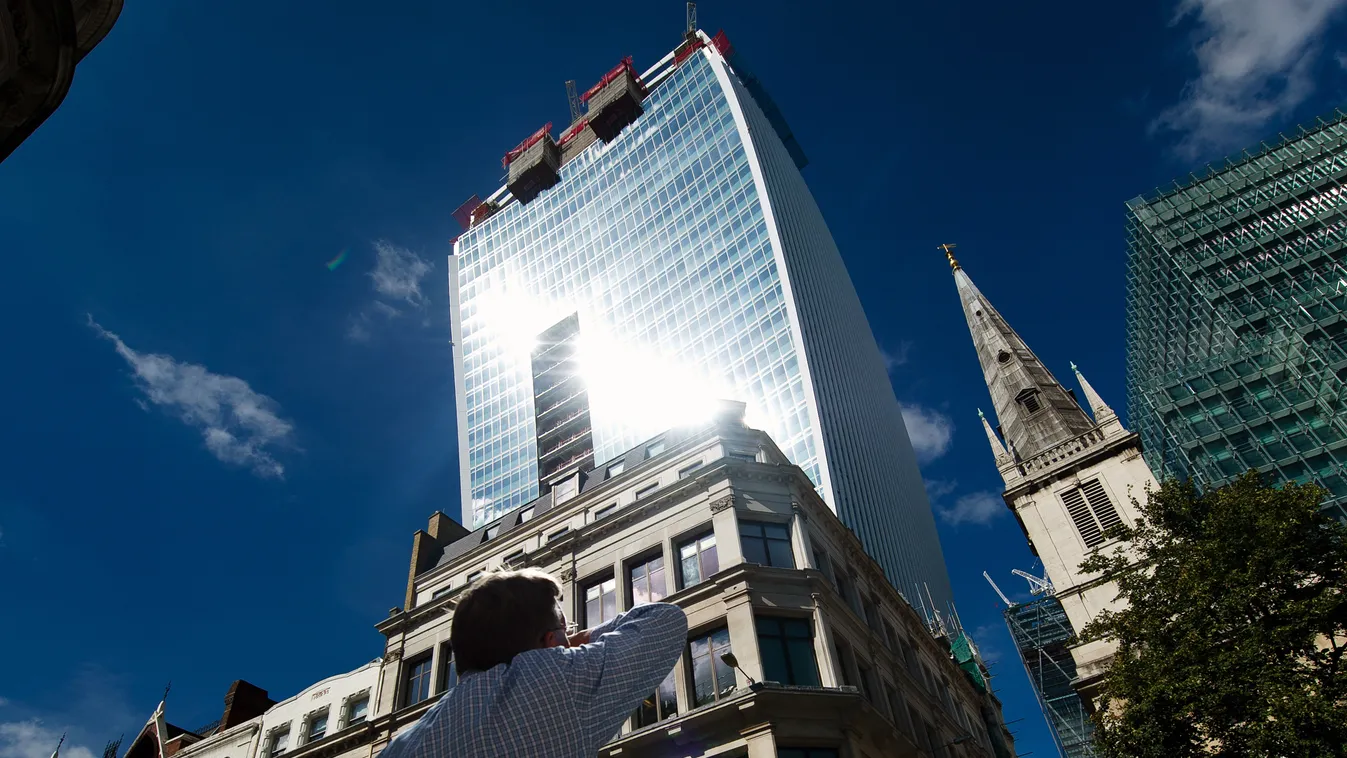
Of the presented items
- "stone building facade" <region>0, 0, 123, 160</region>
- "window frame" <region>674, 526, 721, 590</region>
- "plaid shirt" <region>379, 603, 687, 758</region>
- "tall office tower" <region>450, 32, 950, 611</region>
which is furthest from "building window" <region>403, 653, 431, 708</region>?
"tall office tower" <region>450, 32, 950, 611</region>

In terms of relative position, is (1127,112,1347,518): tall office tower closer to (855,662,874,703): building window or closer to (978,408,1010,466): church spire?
(978,408,1010,466): church spire

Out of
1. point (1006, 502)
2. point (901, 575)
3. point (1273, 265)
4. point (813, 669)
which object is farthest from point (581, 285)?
point (813, 669)

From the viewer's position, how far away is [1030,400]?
50.3 metres

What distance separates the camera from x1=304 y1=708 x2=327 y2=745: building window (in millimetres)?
31234

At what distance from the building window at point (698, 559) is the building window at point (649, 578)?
81cm

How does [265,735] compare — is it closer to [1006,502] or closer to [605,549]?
[605,549]

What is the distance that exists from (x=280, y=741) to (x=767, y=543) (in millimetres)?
24279

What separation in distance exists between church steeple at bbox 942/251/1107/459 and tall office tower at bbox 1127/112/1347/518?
867 cm

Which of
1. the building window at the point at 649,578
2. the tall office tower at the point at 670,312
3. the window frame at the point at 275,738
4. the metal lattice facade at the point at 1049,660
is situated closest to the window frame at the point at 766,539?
the building window at the point at 649,578

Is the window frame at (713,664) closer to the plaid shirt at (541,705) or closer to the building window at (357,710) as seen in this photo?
the building window at (357,710)

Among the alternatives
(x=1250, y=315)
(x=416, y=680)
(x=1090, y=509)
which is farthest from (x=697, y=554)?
(x=1250, y=315)

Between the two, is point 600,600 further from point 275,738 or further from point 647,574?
point 275,738

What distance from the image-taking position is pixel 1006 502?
44.4 m

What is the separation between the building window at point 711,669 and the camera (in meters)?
20.3
